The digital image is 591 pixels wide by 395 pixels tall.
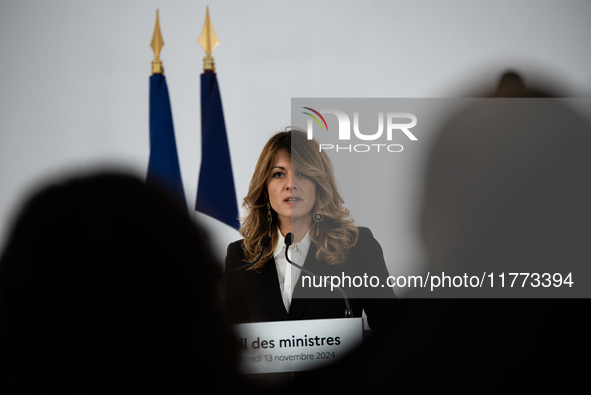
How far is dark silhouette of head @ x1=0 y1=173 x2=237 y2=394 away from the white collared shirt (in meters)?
1.13

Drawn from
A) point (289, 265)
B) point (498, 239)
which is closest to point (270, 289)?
point (289, 265)

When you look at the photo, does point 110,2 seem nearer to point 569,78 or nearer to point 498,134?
point 498,134

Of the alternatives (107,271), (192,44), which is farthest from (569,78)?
(107,271)

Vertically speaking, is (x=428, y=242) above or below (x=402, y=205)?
below

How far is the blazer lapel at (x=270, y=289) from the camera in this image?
1.63 m

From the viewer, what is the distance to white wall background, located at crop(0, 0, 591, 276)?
77.5 inches

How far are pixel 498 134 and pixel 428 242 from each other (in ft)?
1.70

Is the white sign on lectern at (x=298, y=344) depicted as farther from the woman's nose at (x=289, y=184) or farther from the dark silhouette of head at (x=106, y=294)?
the dark silhouette of head at (x=106, y=294)

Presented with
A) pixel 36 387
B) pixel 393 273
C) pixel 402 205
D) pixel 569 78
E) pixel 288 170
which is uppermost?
pixel 569 78

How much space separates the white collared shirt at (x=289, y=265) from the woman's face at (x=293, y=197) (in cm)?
9

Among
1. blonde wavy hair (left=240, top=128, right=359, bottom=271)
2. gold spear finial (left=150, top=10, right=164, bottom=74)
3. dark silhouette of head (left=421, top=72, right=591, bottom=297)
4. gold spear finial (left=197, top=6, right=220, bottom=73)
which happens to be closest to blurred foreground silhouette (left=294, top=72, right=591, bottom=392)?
dark silhouette of head (left=421, top=72, right=591, bottom=297)

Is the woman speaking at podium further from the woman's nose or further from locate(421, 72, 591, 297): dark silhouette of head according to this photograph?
locate(421, 72, 591, 297): dark silhouette of head

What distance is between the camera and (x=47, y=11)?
2227 millimetres

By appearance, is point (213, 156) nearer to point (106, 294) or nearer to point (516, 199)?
point (516, 199)
